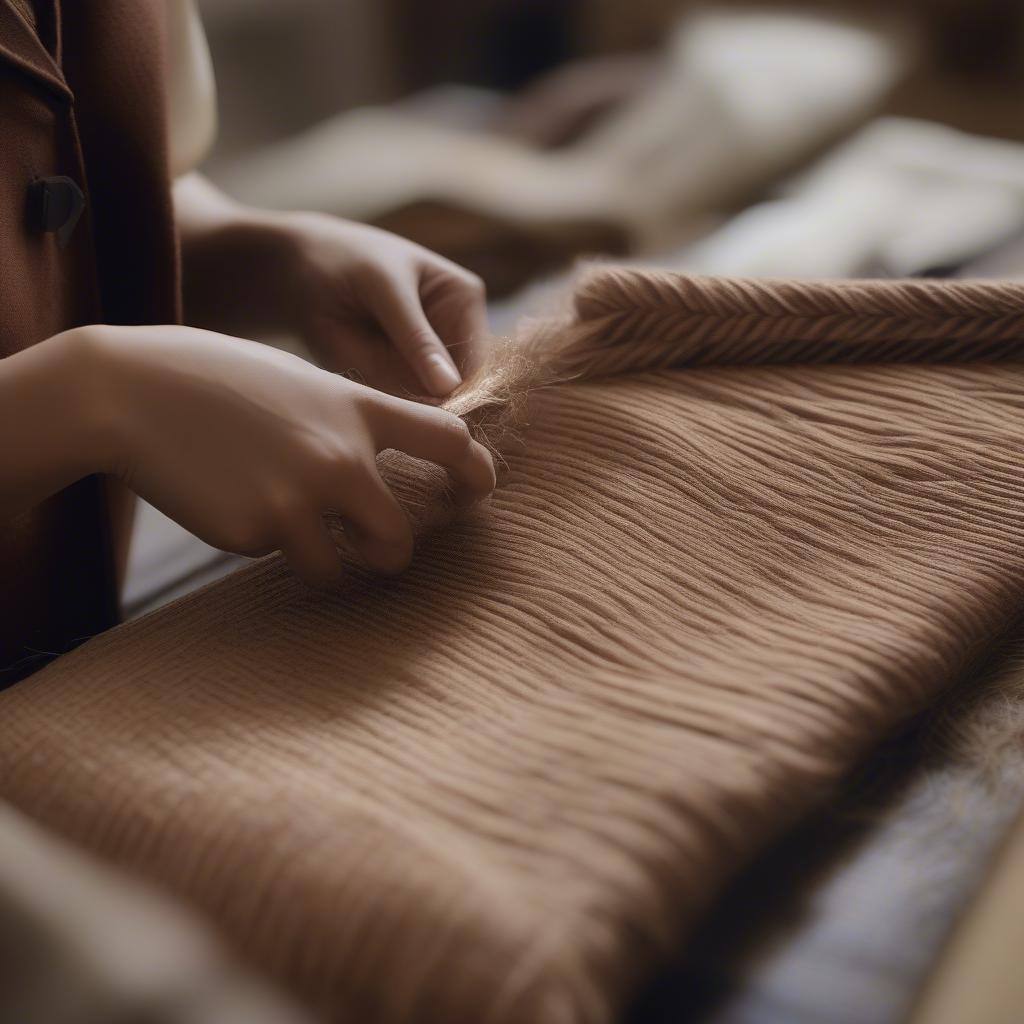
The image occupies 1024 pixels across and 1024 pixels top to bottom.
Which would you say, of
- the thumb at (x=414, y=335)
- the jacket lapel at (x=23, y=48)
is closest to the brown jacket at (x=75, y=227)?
the jacket lapel at (x=23, y=48)

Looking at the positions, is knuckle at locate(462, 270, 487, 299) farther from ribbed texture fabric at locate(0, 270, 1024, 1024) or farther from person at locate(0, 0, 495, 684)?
ribbed texture fabric at locate(0, 270, 1024, 1024)

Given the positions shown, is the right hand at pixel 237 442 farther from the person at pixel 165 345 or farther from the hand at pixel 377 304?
the hand at pixel 377 304

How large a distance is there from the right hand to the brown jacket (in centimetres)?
12

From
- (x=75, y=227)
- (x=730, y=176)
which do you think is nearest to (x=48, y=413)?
(x=75, y=227)

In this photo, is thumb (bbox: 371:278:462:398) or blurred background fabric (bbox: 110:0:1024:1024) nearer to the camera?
blurred background fabric (bbox: 110:0:1024:1024)

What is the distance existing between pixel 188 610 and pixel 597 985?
0.64 feet

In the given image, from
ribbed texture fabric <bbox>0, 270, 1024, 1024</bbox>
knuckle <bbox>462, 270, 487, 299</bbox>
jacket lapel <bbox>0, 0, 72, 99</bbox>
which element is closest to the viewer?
ribbed texture fabric <bbox>0, 270, 1024, 1024</bbox>

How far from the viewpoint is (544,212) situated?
110 centimetres

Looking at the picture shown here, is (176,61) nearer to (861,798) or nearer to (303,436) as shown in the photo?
(303,436)

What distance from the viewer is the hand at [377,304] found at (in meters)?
0.50

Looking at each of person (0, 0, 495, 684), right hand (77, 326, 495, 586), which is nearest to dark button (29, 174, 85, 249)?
person (0, 0, 495, 684)

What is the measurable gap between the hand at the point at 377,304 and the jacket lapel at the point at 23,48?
0.14 m

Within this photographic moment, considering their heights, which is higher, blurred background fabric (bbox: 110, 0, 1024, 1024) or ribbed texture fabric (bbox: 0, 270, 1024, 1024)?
ribbed texture fabric (bbox: 0, 270, 1024, 1024)

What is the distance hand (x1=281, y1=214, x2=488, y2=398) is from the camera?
0.50m
